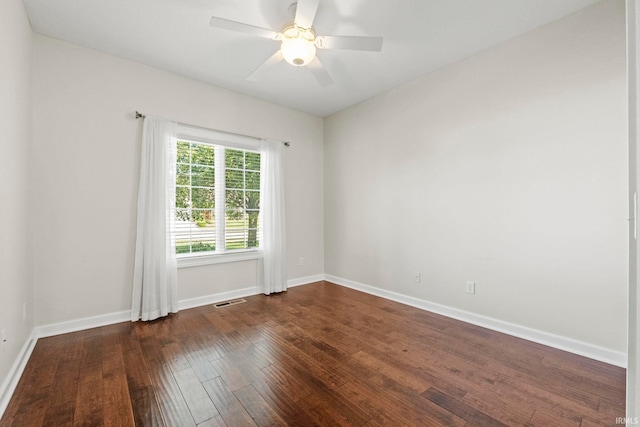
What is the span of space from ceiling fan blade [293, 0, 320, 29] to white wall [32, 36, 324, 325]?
195 cm

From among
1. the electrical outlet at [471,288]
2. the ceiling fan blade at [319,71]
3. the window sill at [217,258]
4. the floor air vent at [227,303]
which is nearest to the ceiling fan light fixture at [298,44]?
the ceiling fan blade at [319,71]

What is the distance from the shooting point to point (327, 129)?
4.59 meters

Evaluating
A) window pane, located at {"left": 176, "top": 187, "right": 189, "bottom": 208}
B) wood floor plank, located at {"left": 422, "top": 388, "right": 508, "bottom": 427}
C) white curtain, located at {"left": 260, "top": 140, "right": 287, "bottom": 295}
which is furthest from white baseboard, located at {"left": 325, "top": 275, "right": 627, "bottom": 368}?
window pane, located at {"left": 176, "top": 187, "right": 189, "bottom": 208}

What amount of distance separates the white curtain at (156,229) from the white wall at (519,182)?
8.53ft

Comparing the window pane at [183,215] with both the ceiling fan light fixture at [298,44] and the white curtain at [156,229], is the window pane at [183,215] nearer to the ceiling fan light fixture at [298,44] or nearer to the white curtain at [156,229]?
the white curtain at [156,229]

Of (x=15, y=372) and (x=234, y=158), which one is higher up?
(x=234, y=158)

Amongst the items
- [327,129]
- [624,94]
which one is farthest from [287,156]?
[624,94]

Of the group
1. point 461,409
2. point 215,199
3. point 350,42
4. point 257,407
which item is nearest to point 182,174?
point 215,199

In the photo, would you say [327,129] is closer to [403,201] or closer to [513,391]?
[403,201]

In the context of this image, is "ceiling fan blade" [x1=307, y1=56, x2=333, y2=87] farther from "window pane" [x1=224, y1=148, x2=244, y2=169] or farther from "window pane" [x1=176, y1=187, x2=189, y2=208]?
"window pane" [x1=176, y1=187, x2=189, y2=208]

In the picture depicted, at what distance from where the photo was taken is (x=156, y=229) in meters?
2.97

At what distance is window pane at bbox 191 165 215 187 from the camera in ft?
11.2

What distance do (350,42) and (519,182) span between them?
197 centimetres

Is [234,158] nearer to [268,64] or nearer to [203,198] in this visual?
[203,198]
